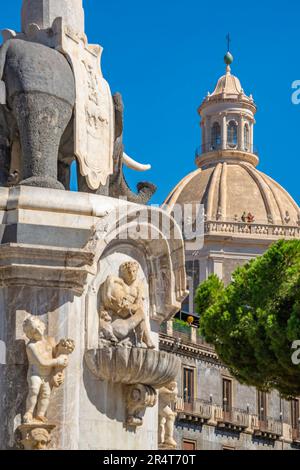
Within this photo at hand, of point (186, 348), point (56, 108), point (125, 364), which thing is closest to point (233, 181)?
point (186, 348)

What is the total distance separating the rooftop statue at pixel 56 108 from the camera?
1086 centimetres

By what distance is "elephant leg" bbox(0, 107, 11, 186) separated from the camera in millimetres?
11303

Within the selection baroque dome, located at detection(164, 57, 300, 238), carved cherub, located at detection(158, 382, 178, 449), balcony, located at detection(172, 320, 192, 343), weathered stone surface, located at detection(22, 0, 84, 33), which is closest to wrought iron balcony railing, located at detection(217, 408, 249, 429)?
balcony, located at detection(172, 320, 192, 343)

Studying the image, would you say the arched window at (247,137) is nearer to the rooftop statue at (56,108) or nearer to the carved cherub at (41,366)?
the rooftop statue at (56,108)

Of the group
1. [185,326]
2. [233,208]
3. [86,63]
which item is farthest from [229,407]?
[86,63]

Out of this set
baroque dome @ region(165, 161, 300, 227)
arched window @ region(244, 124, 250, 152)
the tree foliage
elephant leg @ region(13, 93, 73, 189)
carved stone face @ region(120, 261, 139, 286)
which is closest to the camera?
carved stone face @ region(120, 261, 139, 286)

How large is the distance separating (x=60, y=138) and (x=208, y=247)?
2371 inches

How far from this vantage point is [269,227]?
71375 millimetres

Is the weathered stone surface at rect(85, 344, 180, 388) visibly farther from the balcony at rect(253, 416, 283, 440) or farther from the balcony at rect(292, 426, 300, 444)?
the balcony at rect(292, 426, 300, 444)

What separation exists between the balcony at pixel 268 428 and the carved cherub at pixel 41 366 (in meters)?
48.5

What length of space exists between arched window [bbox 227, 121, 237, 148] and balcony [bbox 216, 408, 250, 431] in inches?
1196

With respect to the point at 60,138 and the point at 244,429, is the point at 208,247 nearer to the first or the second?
the point at 244,429

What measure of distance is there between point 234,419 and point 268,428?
295 centimetres

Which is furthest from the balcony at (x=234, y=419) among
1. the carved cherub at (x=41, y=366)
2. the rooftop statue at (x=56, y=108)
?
the carved cherub at (x=41, y=366)
